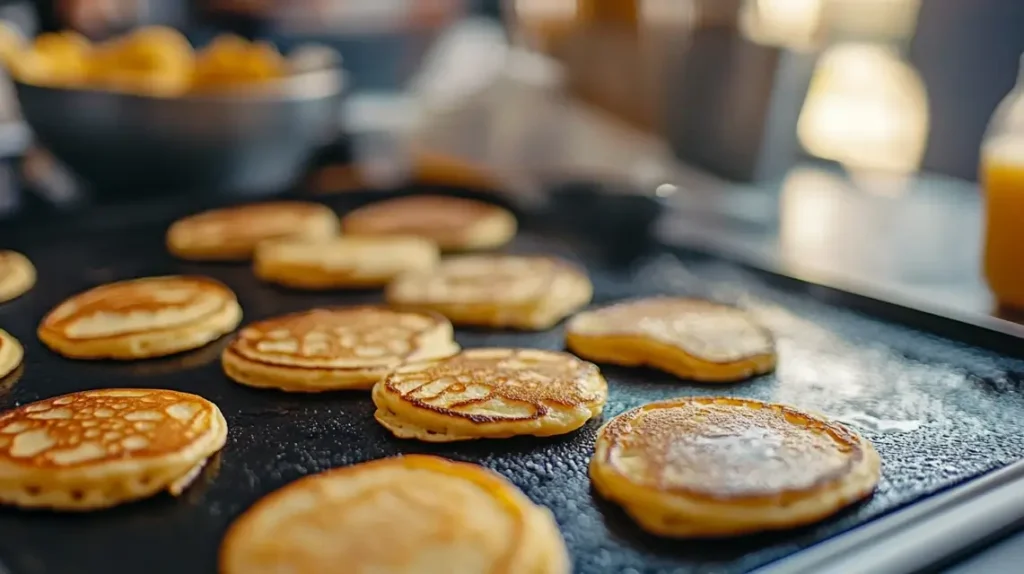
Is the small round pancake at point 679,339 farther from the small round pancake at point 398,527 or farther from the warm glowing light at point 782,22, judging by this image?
the warm glowing light at point 782,22

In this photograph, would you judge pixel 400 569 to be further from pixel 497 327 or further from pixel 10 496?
pixel 497 327

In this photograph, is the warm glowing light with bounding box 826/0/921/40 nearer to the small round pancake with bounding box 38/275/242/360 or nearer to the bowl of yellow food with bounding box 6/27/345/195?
the bowl of yellow food with bounding box 6/27/345/195

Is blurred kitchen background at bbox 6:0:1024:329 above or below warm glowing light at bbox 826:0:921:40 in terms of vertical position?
below

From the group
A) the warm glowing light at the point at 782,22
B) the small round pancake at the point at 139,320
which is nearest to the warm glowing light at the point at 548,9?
the warm glowing light at the point at 782,22

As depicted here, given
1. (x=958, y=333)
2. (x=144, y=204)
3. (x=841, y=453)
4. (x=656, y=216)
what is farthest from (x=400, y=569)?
(x=144, y=204)

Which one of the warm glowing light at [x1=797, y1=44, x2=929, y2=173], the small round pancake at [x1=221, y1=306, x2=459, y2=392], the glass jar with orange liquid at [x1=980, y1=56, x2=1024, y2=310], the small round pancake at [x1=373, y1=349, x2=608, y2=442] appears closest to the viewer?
the small round pancake at [x1=373, y1=349, x2=608, y2=442]

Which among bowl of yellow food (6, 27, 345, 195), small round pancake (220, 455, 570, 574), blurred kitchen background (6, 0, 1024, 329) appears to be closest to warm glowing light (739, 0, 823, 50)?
blurred kitchen background (6, 0, 1024, 329)
